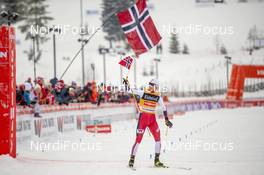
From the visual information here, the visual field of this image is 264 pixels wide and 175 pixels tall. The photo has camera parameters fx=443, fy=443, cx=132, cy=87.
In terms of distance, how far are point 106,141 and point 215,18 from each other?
10644 centimetres

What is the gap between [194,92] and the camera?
216 ft

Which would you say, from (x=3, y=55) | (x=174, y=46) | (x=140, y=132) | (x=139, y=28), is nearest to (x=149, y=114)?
(x=140, y=132)

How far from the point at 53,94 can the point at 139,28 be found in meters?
7.43

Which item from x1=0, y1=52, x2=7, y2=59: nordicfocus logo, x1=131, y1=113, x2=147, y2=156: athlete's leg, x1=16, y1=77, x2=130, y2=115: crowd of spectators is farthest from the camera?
x1=16, y1=77, x2=130, y2=115: crowd of spectators

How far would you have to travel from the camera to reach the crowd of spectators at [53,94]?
20.1 m

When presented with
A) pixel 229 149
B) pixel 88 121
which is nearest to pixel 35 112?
pixel 88 121

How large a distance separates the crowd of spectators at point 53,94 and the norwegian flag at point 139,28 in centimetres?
232

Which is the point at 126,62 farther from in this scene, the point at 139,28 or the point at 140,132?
the point at 139,28

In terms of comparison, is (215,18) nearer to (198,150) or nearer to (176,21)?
(176,21)

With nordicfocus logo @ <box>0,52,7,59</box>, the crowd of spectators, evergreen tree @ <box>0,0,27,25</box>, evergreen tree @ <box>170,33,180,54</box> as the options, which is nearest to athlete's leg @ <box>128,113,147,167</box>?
nordicfocus logo @ <box>0,52,7,59</box>

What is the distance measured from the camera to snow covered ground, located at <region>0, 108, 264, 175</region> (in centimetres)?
1113

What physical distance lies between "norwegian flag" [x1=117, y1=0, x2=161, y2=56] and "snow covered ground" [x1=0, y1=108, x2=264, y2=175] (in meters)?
3.95

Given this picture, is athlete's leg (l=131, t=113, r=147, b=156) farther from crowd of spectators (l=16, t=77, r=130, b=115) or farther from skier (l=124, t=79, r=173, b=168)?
crowd of spectators (l=16, t=77, r=130, b=115)

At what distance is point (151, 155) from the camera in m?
13.5
